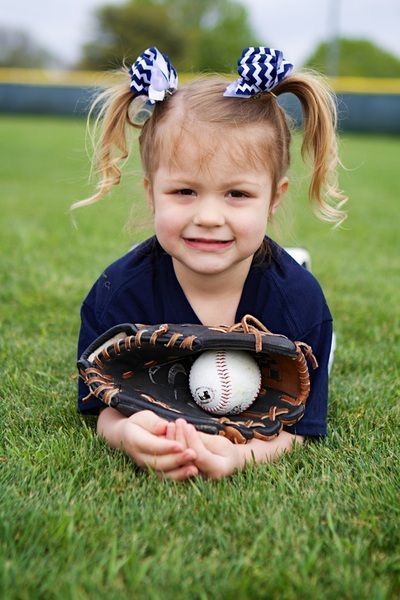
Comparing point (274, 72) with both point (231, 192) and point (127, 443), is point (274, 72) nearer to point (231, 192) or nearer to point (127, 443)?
point (231, 192)

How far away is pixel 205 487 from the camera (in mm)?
1839

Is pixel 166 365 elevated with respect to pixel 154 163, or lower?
lower

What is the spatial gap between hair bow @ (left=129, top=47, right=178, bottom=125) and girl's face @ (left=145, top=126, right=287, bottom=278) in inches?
9.1

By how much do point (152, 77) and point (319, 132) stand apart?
0.55 m

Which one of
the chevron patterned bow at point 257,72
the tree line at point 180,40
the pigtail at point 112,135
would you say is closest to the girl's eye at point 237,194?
the chevron patterned bow at point 257,72

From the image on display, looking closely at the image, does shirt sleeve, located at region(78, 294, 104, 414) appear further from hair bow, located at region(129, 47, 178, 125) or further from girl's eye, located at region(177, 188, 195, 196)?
hair bow, located at region(129, 47, 178, 125)

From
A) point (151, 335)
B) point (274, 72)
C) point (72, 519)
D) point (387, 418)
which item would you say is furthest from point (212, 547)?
point (274, 72)

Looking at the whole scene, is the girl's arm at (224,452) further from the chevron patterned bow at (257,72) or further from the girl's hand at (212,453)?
the chevron patterned bow at (257,72)

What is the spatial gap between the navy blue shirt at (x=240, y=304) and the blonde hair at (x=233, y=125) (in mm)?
243

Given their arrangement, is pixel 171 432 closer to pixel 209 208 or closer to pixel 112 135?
pixel 209 208

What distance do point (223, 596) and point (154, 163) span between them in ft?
4.17

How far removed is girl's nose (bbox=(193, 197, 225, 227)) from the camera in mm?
2092

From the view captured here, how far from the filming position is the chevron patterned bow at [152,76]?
2230mm

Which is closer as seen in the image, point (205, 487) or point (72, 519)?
point (72, 519)
